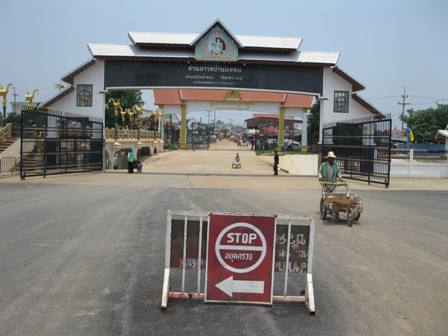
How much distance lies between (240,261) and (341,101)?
83.0 feet

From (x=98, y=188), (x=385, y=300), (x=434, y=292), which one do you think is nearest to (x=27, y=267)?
(x=385, y=300)

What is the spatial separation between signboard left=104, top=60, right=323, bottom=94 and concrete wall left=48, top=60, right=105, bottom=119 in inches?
16.1

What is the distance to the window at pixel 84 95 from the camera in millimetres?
29750

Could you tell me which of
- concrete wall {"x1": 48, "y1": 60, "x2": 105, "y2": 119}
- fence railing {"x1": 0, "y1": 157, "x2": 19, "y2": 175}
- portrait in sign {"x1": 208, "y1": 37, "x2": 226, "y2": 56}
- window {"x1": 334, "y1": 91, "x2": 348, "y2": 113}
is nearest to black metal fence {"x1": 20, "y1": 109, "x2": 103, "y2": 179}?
concrete wall {"x1": 48, "y1": 60, "x2": 105, "y2": 119}

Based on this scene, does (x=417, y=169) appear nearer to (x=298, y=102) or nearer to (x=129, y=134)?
(x=129, y=134)

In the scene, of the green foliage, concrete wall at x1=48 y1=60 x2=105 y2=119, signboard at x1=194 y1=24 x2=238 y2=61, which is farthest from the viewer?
the green foliage

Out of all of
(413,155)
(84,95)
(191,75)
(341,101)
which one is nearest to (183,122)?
(413,155)

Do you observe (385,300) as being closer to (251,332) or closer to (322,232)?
(251,332)

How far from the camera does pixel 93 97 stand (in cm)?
2983

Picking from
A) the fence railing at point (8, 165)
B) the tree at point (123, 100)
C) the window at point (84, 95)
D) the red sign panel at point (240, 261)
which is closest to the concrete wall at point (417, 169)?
the window at point (84, 95)

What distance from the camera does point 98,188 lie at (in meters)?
20.3

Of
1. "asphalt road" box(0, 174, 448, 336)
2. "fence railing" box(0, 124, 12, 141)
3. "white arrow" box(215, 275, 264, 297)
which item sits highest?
"fence railing" box(0, 124, 12, 141)

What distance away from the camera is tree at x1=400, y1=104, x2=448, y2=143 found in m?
80.2

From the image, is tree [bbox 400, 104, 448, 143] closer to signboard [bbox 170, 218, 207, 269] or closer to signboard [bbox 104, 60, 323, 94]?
signboard [bbox 104, 60, 323, 94]
